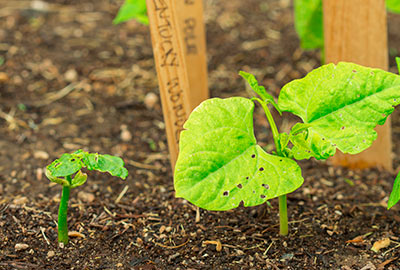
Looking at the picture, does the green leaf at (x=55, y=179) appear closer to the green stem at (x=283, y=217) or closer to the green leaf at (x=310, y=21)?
the green stem at (x=283, y=217)

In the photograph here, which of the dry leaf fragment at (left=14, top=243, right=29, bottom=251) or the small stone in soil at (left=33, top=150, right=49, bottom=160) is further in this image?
the small stone in soil at (left=33, top=150, right=49, bottom=160)

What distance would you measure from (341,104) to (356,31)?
559mm

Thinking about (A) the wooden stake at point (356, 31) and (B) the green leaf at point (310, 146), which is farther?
(A) the wooden stake at point (356, 31)

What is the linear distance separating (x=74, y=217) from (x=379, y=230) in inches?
37.3

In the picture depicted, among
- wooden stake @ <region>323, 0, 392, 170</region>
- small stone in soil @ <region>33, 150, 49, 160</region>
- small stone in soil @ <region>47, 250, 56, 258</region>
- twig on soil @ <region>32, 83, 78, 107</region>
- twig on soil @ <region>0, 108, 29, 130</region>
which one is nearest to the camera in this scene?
small stone in soil @ <region>47, 250, 56, 258</region>

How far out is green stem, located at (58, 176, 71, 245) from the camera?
1419 millimetres

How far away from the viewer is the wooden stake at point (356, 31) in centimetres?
179

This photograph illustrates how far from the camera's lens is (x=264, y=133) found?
7.34ft

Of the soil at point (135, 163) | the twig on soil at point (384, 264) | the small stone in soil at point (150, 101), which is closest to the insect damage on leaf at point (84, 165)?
the soil at point (135, 163)

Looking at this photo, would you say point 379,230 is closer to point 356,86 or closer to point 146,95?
point 356,86

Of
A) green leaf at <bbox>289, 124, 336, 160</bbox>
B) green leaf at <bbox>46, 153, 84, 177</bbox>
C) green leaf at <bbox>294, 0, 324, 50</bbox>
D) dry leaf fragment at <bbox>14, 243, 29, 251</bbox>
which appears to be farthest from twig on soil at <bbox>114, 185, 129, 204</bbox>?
green leaf at <bbox>294, 0, 324, 50</bbox>

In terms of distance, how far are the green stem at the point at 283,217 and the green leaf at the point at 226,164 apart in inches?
6.9

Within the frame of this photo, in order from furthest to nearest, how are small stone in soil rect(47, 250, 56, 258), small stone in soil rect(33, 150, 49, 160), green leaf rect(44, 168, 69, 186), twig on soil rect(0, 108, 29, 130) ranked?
twig on soil rect(0, 108, 29, 130) → small stone in soil rect(33, 150, 49, 160) → small stone in soil rect(47, 250, 56, 258) → green leaf rect(44, 168, 69, 186)

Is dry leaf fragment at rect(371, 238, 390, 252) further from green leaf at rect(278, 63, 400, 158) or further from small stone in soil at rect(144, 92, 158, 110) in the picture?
small stone in soil at rect(144, 92, 158, 110)
